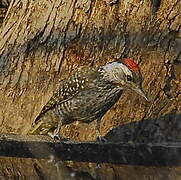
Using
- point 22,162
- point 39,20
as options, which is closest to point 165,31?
point 39,20

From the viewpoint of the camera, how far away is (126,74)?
3275mm

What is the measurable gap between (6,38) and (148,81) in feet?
3.96

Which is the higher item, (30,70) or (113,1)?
(113,1)

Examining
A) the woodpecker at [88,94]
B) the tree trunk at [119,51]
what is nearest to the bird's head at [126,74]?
the woodpecker at [88,94]

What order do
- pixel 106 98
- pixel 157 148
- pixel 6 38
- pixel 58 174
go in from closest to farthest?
1. pixel 58 174
2. pixel 157 148
3. pixel 106 98
4. pixel 6 38

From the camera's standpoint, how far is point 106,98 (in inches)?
141

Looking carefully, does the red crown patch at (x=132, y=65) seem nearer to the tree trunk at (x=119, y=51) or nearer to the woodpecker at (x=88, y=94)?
the woodpecker at (x=88, y=94)

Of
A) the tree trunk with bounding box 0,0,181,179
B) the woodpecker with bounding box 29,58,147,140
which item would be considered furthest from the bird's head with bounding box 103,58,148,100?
the tree trunk with bounding box 0,0,181,179

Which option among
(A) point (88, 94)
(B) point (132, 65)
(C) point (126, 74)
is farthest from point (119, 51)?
(B) point (132, 65)

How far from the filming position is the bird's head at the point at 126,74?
3197 millimetres

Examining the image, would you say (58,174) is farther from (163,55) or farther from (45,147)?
(163,55)

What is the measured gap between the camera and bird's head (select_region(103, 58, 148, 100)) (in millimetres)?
3197

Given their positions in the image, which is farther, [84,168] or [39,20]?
[39,20]

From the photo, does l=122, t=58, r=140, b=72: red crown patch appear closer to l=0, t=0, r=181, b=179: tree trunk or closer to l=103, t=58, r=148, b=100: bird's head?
l=103, t=58, r=148, b=100: bird's head
